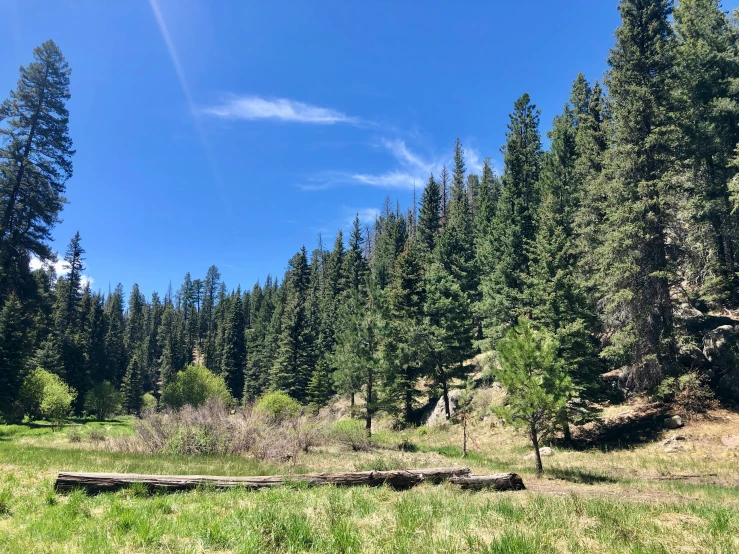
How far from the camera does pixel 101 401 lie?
5209cm

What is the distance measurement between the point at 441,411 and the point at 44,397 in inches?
1415

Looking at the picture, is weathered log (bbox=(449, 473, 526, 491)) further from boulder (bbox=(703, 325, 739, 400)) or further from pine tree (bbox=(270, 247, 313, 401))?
pine tree (bbox=(270, 247, 313, 401))

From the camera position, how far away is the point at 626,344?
2130cm

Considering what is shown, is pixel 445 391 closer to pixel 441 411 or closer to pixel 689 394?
pixel 441 411

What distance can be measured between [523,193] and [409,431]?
→ 27502 millimetres

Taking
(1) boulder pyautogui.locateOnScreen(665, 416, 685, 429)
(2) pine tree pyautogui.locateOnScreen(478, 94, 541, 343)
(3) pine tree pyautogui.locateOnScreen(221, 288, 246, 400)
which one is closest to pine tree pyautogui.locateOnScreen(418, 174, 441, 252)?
(2) pine tree pyautogui.locateOnScreen(478, 94, 541, 343)

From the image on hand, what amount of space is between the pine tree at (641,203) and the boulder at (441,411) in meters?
13.4

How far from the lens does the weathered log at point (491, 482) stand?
994 centimetres

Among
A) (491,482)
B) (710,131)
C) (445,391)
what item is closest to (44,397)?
(445,391)

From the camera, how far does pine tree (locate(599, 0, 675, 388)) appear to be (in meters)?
21.3

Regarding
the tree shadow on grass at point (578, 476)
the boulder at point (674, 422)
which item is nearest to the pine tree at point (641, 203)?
the boulder at point (674, 422)

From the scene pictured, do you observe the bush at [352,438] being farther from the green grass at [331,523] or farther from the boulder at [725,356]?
the boulder at [725,356]

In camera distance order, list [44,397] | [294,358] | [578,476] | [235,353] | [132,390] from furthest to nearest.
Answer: [235,353] → [132,390] → [294,358] → [44,397] → [578,476]

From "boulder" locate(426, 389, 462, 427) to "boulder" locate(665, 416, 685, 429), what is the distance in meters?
14.7
